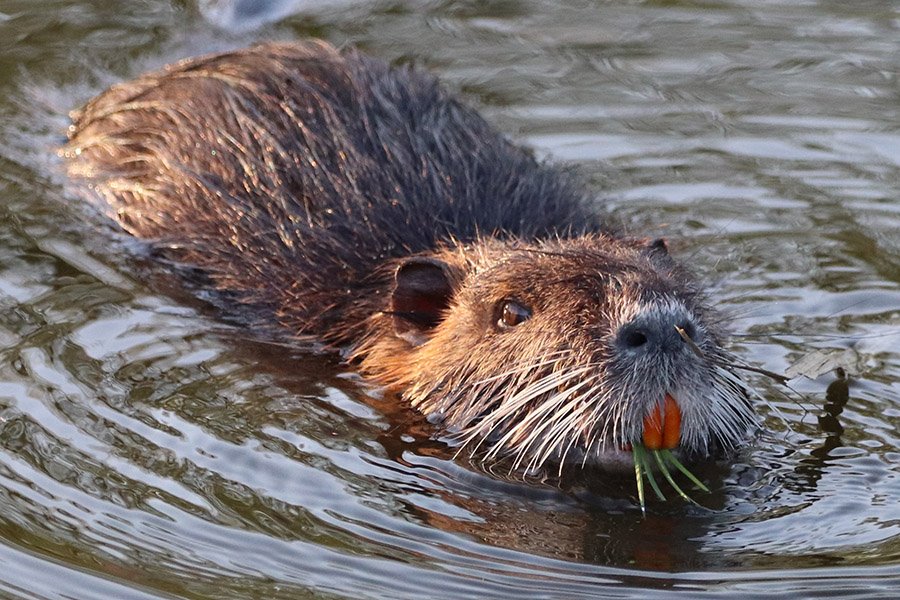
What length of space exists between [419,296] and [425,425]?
1.44 feet

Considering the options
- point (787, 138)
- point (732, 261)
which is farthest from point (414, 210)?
point (787, 138)

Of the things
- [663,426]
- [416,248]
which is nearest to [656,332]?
[663,426]

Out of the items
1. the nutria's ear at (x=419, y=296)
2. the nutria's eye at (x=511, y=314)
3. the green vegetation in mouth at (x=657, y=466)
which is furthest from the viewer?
the nutria's ear at (x=419, y=296)

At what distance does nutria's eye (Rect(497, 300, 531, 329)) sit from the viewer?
15.9 ft

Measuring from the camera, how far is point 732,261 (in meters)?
6.32

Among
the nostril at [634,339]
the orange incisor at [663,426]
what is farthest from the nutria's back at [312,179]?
the orange incisor at [663,426]

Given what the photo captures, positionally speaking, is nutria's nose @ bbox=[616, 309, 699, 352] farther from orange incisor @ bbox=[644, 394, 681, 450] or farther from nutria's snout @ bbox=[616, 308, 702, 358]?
orange incisor @ bbox=[644, 394, 681, 450]

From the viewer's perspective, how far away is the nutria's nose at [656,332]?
14.6 ft

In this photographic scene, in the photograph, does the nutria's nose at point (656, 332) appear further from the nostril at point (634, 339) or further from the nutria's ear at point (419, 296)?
the nutria's ear at point (419, 296)

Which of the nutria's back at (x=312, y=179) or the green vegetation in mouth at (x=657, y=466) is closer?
the green vegetation in mouth at (x=657, y=466)

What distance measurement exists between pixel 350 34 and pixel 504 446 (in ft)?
14.1

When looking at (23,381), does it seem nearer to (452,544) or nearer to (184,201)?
(184,201)

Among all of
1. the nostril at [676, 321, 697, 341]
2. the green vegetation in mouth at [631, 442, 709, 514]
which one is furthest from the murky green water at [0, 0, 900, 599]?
the nostril at [676, 321, 697, 341]

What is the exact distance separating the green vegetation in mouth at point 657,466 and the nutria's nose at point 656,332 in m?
0.28
